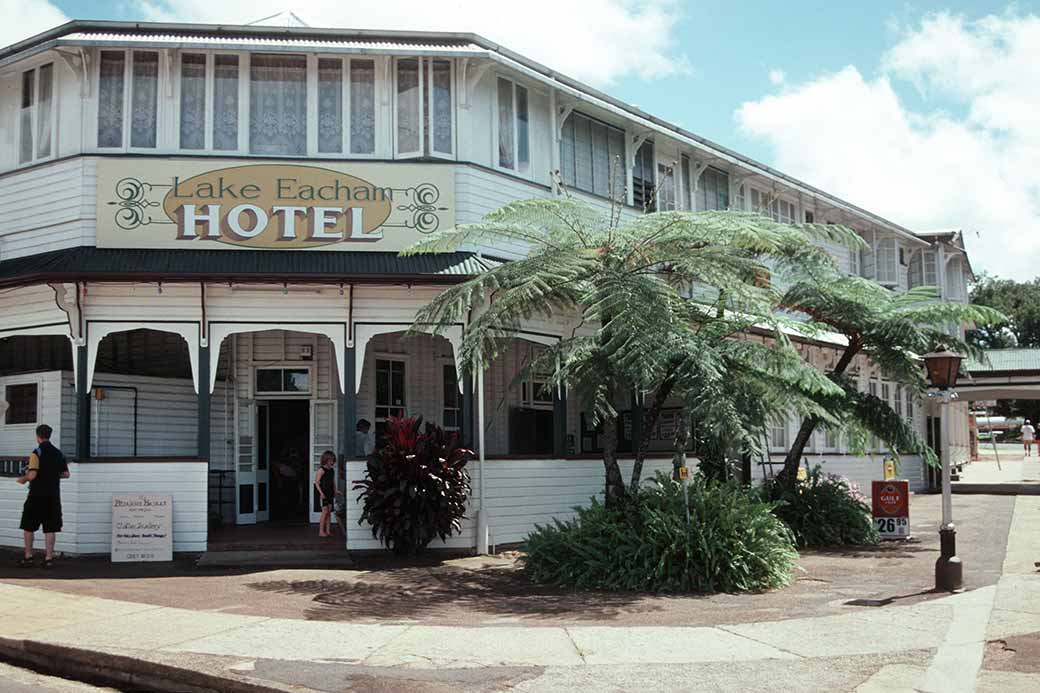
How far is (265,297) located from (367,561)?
3.89 m

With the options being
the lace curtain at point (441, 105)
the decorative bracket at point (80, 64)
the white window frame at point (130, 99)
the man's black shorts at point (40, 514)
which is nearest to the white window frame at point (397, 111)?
the lace curtain at point (441, 105)

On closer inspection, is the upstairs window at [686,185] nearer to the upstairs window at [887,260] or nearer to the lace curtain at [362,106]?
the lace curtain at [362,106]

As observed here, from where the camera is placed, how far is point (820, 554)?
14672 millimetres

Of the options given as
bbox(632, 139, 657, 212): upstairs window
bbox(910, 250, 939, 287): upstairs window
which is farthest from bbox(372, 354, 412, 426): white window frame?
bbox(910, 250, 939, 287): upstairs window

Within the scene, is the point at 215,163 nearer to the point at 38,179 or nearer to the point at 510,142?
the point at 38,179

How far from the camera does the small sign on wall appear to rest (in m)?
13.4

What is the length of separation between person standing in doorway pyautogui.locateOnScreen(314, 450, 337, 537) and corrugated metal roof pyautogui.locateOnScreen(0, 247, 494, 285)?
9.00ft

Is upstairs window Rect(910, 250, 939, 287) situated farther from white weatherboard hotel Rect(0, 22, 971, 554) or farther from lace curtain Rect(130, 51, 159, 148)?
lace curtain Rect(130, 51, 159, 148)

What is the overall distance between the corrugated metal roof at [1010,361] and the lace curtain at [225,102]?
2154 cm

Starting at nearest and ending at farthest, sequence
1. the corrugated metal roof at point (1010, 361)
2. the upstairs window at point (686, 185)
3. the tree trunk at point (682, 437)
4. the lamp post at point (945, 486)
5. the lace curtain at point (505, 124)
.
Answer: the lamp post at point (945, 486), the tree trunk at point (682, 437), the lace curtain at point (505, 124), the upstairs window at point (686, 185), the corrugated metal roof at point (1010, 361)

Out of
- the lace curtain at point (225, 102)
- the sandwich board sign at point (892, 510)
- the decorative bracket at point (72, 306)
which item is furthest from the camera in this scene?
the sandwich board sign at point (892, 510)

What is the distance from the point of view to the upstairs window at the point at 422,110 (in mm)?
15383

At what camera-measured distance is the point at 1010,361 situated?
32.0 meters

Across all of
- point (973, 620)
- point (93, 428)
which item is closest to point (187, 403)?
point (93, 428)
